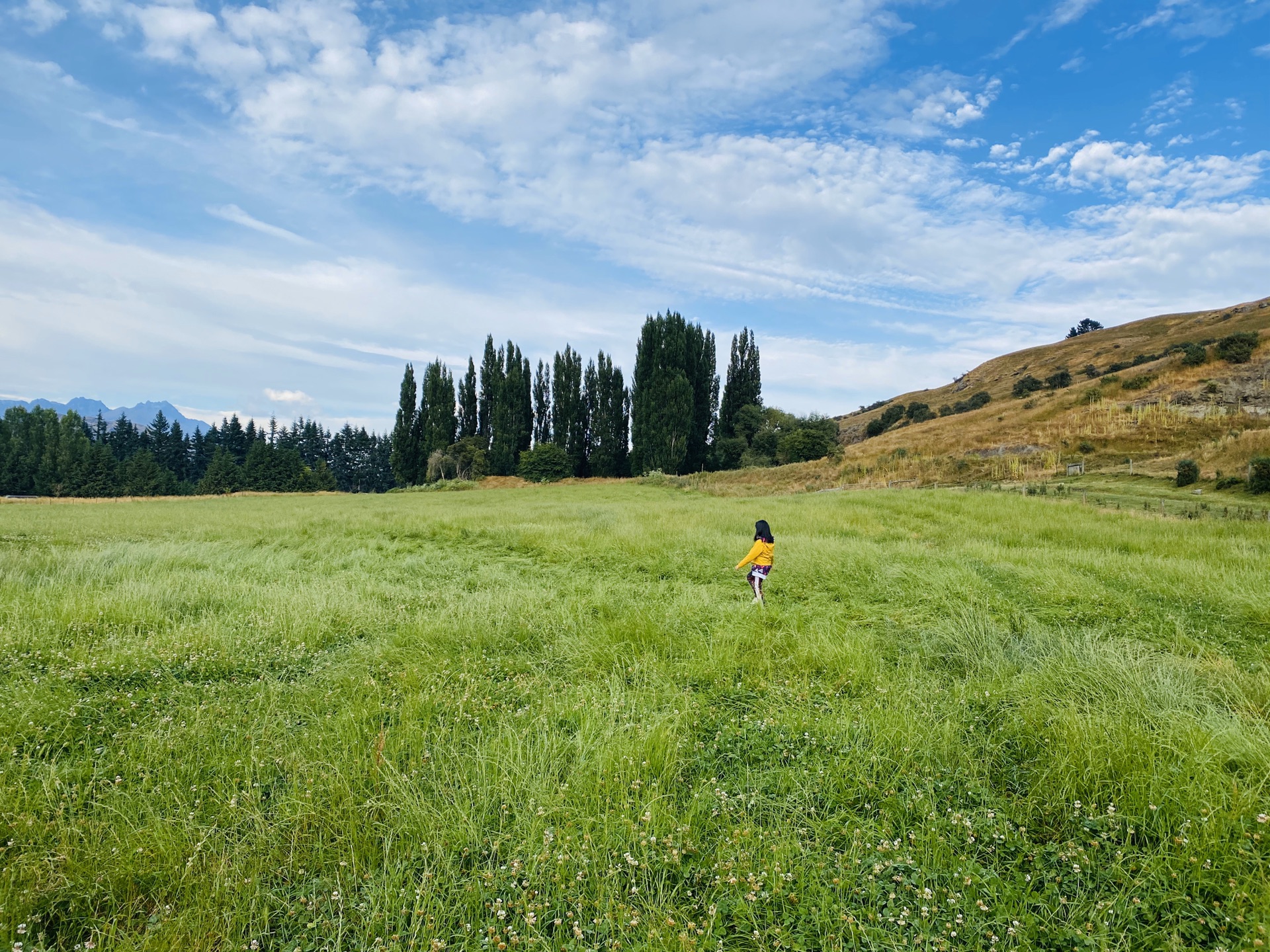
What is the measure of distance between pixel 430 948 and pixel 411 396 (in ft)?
190

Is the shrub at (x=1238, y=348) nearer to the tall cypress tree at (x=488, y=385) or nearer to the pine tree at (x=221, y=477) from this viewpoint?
the tall cypress tree at (x=488, y=385)

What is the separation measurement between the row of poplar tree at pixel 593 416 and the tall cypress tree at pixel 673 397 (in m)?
0.09

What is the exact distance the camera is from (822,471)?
3425 cm

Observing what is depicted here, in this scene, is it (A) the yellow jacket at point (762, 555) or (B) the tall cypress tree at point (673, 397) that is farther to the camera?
(B) the tall cypress tree at point (673, 397)

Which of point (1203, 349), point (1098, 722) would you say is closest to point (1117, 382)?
point (1203, 349)

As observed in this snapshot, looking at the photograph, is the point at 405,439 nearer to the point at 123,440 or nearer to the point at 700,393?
the point at 700,393

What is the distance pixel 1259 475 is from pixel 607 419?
42623 millimetres

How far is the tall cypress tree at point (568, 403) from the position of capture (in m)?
53.4

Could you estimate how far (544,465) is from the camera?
50.5 m

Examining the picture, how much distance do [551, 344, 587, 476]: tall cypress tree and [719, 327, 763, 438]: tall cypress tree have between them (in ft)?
46.0

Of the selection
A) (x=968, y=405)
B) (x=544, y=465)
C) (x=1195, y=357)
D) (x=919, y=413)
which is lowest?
(x=544, y=465)

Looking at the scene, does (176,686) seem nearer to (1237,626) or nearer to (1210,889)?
(1210,889)

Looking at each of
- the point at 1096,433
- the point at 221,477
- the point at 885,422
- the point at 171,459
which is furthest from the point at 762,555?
the point at 171,459

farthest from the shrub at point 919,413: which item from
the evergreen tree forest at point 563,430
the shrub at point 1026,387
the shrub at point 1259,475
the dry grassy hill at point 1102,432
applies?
the shrub at point 1259,475
